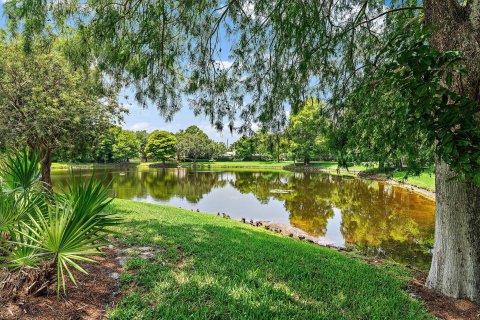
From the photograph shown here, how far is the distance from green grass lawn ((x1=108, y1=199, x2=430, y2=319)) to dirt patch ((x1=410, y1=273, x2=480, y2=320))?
18 centimetres

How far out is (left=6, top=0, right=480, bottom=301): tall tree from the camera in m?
2.02

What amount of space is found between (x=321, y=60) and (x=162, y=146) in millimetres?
52275

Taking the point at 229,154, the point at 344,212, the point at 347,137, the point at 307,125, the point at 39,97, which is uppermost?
the point at 39,97

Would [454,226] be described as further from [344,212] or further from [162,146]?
[162,146]

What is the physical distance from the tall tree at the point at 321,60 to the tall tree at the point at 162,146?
170ft

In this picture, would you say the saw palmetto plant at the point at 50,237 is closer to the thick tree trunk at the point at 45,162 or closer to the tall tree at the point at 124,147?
the thick tree trunk at the point at 45,162

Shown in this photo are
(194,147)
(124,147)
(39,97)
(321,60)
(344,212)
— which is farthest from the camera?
(194,147)

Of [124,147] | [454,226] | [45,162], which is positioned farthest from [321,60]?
[124,147]

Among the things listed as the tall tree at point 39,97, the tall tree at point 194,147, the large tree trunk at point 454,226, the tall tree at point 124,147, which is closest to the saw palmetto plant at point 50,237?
the large tree trunk at point 454,226

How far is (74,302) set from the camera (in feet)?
8.63

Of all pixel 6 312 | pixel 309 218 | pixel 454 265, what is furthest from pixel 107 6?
pixel 309 218

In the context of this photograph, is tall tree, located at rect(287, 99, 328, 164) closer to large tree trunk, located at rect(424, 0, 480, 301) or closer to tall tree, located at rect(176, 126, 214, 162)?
large tree trunk, located at rect(424, 0, 480, 301)

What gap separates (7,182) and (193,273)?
2.69 metres

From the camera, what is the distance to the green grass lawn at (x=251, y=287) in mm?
2689
